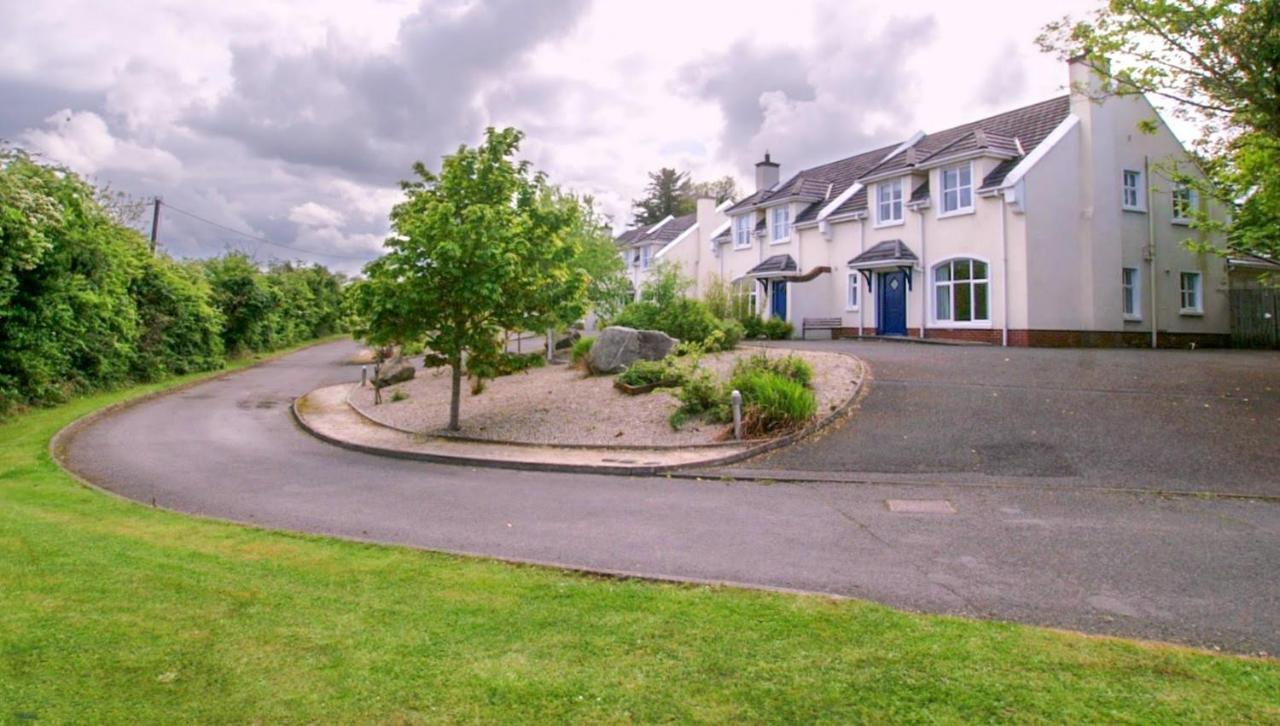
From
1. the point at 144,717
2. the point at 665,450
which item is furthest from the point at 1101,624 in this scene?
the point at 665,450

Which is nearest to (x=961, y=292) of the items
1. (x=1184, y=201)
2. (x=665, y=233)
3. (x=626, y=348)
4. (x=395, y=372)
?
(x=1184, y=201)

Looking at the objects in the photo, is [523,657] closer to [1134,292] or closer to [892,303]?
[892,303]

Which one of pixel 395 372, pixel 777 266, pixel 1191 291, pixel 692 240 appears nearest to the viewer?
pixel 395 372

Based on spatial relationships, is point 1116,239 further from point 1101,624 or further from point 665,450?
point 1101,624

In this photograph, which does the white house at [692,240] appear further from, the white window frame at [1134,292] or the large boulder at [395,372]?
the white window frame at [1134,292]

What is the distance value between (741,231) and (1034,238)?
15.6 m

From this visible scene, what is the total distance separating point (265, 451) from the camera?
14328 mm

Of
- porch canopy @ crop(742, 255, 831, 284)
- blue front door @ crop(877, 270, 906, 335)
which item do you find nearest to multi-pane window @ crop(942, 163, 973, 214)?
blue front door @ crop(877, 270, 906, 335)

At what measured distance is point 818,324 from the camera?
31.8 meters

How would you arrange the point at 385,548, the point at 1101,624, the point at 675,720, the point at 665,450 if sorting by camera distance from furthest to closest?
the point at 665,450 < the point at 385,548 < the point at 1101,624 < the point at 675,720

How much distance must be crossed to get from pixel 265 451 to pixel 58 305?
7.46 meters

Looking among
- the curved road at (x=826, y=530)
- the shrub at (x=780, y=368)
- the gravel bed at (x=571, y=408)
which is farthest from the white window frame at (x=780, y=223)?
the curved road at (x=826, y=530)

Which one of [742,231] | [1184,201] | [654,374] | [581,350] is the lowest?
[654,374]

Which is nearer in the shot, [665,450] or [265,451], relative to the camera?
[665,450]
